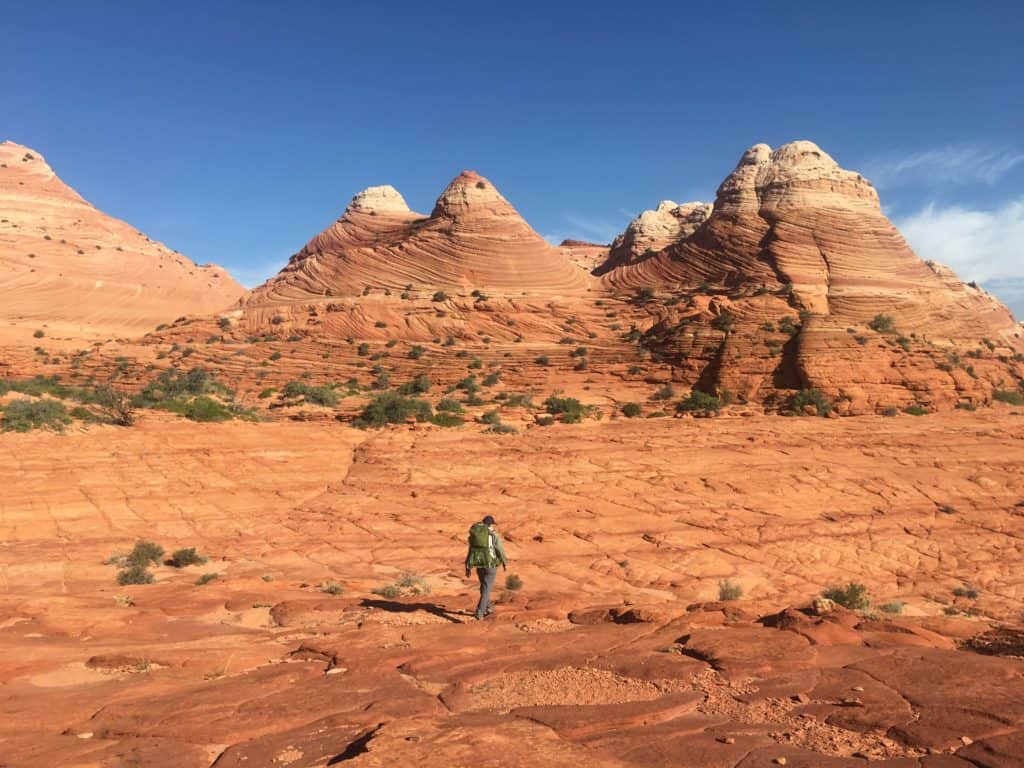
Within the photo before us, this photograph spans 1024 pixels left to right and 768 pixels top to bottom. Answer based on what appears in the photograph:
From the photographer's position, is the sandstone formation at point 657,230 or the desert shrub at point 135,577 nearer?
the desert shrub at point 135,577

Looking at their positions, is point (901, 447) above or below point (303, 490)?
above

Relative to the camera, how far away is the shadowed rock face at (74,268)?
5644 cm

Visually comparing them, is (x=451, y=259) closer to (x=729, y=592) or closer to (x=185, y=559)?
(x=185, y=559)

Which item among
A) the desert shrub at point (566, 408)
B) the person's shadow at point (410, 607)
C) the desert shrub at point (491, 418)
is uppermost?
the desert shrub at point (566, 408)

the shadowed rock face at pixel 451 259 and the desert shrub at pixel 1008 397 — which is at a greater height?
the shadowed rock face at pixel 451 259

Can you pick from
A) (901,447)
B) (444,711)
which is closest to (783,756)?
(444,711)

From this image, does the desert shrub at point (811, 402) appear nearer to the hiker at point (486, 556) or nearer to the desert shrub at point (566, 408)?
the desert shrub at point (566, 408)

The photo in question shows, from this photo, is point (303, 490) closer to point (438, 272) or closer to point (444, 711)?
point (444, 711)

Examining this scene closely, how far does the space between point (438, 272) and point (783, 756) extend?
48.3 metres

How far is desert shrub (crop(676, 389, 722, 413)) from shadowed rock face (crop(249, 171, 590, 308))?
26.2 meters

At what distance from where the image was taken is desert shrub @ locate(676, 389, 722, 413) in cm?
2405

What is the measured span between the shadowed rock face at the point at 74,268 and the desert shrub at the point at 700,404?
4892cm

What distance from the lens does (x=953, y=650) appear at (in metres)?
5.63

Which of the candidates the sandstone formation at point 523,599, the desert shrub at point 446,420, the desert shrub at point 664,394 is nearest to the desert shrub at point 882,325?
the desert shrub at point 664,394
